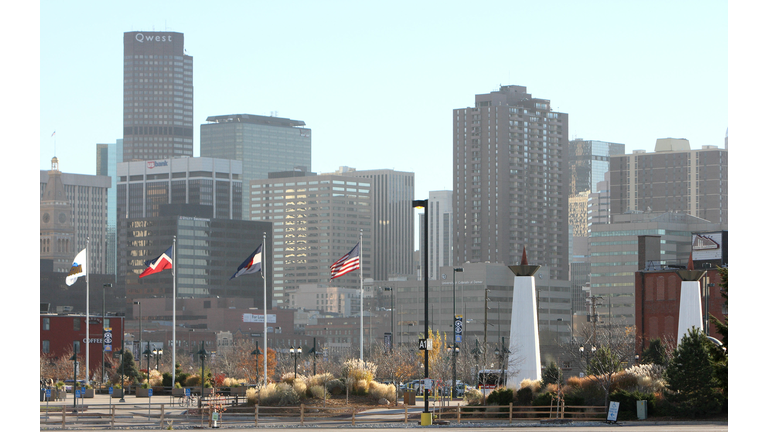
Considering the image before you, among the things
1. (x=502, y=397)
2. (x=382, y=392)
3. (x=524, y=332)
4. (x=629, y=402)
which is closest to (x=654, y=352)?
(x=524, y=332)

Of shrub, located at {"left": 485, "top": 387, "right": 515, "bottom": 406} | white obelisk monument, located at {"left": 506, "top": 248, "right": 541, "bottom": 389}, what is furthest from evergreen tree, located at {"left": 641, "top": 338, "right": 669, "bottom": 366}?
shrub, located at {"left": 485, "top": 387, "right": 515, "bottom": 406}

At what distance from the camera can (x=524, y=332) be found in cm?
6375

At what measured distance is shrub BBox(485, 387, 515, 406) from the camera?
56.4m

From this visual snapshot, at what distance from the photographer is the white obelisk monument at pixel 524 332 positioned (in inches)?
2469

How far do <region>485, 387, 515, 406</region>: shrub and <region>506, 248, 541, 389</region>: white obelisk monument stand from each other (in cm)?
508

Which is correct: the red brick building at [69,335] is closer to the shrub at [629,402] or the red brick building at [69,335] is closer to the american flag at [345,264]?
the american flag at [345,264]

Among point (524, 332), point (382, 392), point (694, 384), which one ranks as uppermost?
point (524, 332)

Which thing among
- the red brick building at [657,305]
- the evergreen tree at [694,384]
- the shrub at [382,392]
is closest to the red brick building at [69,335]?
the red brick building at [657,305]

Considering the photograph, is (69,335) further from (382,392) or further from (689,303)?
(689,303)

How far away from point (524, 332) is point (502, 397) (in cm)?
785

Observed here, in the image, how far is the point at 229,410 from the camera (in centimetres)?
6056
